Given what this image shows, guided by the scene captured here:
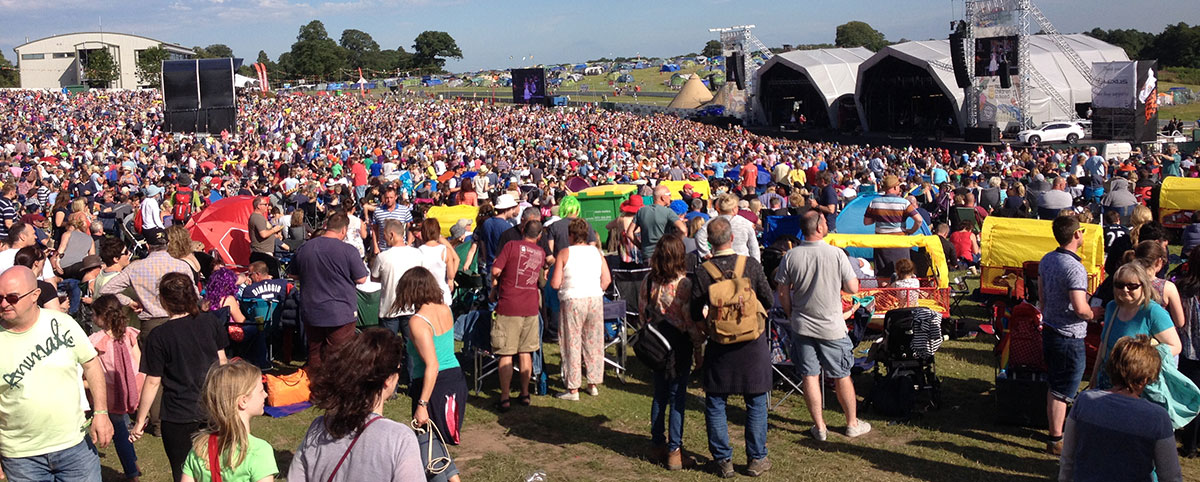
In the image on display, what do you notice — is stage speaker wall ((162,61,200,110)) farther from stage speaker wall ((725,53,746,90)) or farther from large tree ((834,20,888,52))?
large tree ((834,20,888,52))

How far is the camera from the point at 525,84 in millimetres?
58000

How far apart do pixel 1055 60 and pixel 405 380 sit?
42813mm

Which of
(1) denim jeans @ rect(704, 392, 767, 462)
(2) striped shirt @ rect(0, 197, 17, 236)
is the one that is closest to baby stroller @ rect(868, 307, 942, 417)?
(1) denim jeans @ rect(704, 392, 767, 462)

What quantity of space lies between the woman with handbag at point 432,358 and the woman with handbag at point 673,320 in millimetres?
1232

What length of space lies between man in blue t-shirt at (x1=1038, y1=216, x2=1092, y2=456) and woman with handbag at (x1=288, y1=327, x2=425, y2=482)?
3964 mm

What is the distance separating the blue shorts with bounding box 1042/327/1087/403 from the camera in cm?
541

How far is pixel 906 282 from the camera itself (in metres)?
7.89

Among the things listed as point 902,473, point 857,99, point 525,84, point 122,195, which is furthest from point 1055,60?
point 902,473

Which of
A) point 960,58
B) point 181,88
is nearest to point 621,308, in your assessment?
point 181,88

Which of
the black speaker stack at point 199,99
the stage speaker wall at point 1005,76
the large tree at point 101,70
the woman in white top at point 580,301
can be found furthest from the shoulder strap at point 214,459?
the large tree at point 101,70

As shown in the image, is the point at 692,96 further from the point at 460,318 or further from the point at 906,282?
the point at 460,318

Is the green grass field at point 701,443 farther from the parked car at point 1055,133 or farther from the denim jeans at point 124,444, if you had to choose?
the parked car at point 1055,133

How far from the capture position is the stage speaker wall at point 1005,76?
35.2 meters

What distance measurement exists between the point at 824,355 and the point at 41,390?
13.4 ft
